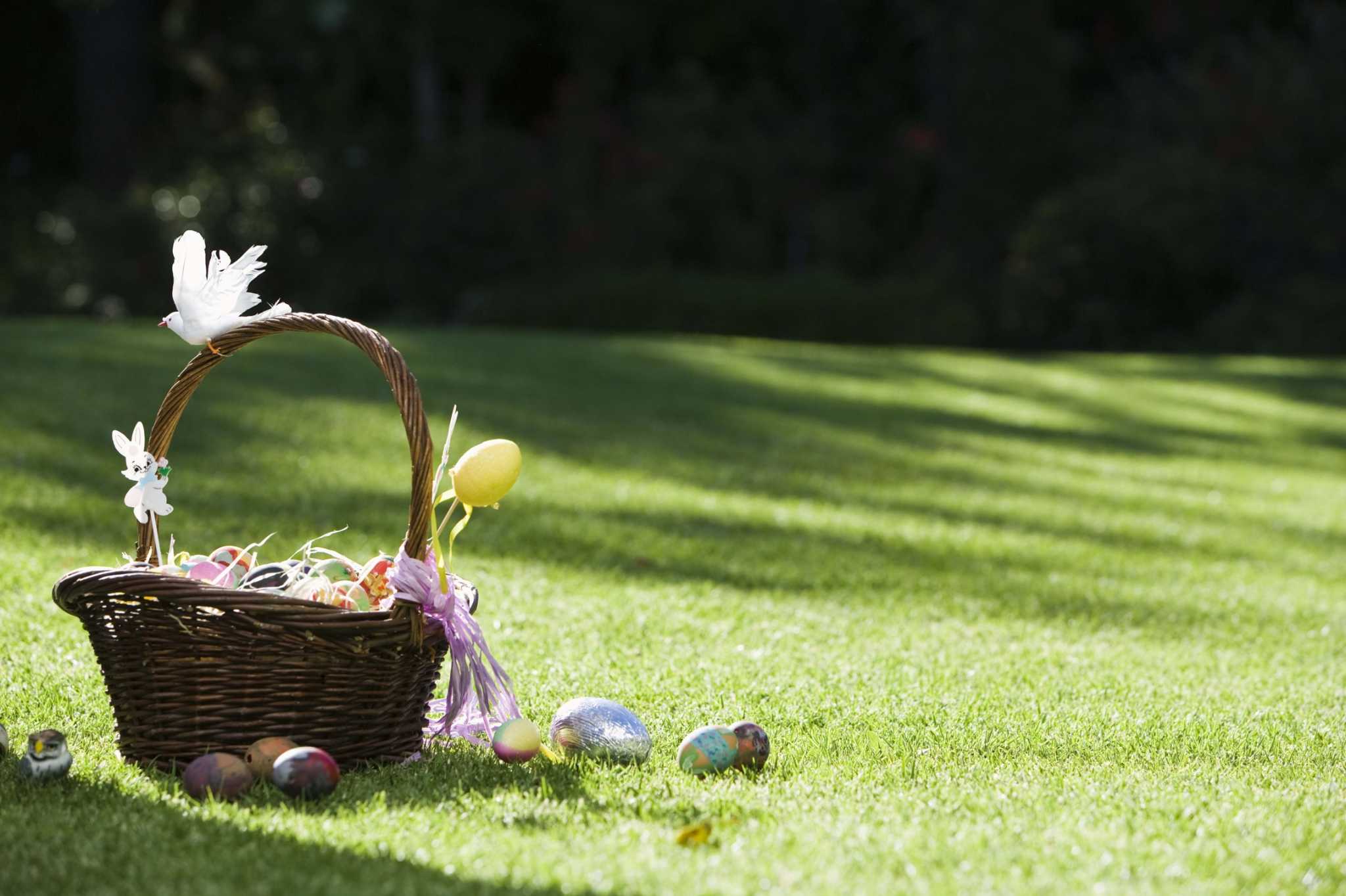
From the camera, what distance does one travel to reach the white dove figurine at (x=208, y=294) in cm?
327

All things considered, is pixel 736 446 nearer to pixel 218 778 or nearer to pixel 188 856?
pixel 218 778

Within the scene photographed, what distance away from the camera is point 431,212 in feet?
63.0

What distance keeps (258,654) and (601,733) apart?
0.79 meters

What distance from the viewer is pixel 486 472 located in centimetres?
326

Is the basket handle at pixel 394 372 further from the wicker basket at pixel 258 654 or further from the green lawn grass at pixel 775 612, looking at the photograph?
the green lawn grass at pixel 775 612

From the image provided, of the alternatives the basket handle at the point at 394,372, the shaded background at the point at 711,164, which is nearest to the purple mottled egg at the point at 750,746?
the basket handle at the point at 394,372

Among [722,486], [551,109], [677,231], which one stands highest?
[551,109]

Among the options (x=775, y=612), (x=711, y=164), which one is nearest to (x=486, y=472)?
(x=775, y=612)

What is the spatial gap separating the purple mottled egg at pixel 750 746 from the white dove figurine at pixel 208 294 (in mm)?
1354

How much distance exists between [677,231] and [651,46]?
471cm

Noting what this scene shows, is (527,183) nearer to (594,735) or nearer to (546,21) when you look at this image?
(546,21)

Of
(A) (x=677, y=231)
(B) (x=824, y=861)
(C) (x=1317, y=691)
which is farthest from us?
(A) (x=677, y=231)

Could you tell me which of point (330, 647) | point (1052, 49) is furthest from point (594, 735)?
point (1052, 49)

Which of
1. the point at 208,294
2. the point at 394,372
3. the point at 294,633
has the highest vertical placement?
the point at 208,294
